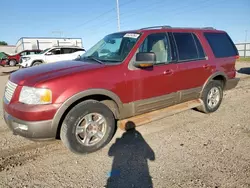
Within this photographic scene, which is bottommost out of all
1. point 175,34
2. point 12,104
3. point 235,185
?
point 235,185

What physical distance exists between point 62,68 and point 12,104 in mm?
909

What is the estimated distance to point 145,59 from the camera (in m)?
3.28

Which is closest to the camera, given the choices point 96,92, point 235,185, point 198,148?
point 235,185

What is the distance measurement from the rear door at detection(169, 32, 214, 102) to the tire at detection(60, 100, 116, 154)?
5.67ft

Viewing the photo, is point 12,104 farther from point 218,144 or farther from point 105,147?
point 218,144

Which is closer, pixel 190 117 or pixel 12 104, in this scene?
pixel 12 104

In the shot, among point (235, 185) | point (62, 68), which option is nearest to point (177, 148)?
point (235, 185)

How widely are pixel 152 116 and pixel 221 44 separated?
2781mm

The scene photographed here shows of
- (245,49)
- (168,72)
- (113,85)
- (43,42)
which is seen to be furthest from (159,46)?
(43,42)

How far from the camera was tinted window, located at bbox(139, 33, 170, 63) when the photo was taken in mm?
3819

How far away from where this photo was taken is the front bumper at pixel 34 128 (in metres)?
2.76

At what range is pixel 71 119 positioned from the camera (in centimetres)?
297

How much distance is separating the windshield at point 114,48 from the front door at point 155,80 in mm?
230

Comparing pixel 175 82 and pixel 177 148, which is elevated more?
pixel 175 82
